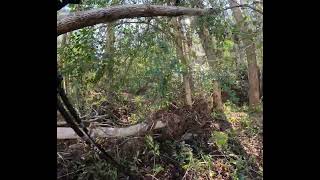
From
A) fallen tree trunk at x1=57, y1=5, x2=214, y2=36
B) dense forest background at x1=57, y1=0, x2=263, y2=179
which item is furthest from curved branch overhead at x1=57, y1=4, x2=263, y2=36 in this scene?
dense forest background at x1=57, y1=0, x2=263, y2=179

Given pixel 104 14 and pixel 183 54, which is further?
pixel 183 54

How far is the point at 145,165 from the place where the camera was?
308 centimetres

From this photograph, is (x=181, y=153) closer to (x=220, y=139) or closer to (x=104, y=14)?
(x=220, y=139)

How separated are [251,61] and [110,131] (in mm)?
1895

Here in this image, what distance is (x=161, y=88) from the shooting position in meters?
3.04

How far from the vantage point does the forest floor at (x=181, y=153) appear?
2.85 m

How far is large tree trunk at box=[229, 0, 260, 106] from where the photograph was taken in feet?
10.5

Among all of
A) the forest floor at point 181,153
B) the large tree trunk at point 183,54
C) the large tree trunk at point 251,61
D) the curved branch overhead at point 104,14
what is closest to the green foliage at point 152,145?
the forest floor at point 181,153

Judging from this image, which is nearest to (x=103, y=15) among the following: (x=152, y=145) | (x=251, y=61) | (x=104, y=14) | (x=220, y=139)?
(x=104, y=14)

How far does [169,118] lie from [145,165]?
50 cm

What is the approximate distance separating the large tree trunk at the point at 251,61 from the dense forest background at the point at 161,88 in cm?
2

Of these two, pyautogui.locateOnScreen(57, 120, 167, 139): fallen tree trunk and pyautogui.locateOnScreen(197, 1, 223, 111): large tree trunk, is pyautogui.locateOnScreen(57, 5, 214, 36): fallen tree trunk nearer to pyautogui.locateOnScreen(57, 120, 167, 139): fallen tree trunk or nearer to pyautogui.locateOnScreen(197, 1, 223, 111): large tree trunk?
pyautogui.locateOnScreen(197, 1, 223, 111): large tree trunk
